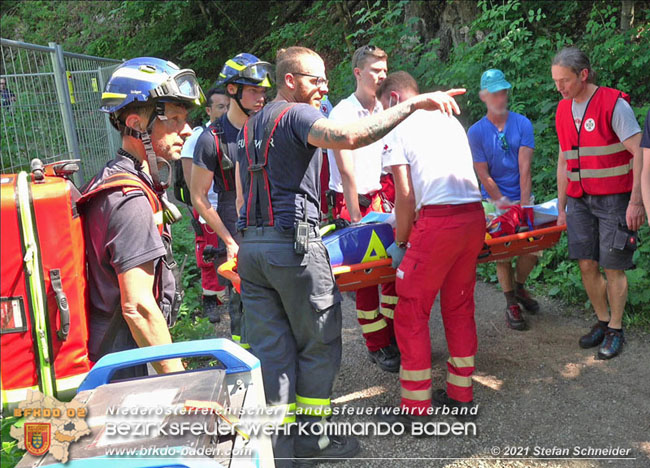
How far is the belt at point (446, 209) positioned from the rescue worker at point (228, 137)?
1.45 m

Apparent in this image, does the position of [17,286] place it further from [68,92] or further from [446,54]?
[446,54]

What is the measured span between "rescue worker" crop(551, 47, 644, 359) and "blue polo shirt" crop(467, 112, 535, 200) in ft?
1.55

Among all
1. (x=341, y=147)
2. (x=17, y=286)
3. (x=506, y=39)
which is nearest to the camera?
(x=17, y=286)

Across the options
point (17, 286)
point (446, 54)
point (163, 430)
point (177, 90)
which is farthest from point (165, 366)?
point (446, 54)

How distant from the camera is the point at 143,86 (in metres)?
2.61

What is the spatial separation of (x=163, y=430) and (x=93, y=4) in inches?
760

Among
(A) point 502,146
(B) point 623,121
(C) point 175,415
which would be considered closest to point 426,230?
(B) point 623,121

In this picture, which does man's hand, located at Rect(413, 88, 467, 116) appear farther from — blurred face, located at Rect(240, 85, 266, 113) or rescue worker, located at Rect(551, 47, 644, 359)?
rescue worker, located at Rect(551, 47, 644, 359)

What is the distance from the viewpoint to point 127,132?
8.81 feet

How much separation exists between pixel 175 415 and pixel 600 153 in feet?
14.1

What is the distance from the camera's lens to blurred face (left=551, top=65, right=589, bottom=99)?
482 cm

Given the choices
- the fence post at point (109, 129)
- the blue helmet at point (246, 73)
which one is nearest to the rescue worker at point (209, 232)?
the blue helmet at point (246, 73)

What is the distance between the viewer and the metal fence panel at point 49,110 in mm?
4734

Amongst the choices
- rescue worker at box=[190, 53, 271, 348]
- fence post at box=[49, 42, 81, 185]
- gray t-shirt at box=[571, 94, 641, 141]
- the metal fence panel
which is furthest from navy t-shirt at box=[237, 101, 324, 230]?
fence post at box=[49, 42, 81, 185]
